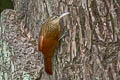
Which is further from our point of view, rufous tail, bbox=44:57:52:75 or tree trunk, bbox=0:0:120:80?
rufous tail, bbox=44:57:52:75

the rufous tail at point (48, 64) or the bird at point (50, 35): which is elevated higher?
the bird at point (50, 35)

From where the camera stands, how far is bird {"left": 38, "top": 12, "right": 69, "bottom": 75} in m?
1.88

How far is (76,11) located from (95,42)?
0.67 ft

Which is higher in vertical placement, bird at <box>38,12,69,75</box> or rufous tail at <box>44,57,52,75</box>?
bird at <box>38,12,69,75</box>

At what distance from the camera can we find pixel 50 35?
1.88m

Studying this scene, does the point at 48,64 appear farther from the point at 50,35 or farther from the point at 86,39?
the point at 86,39

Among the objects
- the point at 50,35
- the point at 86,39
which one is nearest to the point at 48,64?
the point at 50,35

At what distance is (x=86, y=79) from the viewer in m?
1.86

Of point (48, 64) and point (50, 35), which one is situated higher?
point (50, 35)

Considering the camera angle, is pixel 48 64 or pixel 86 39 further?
pixel 48 64

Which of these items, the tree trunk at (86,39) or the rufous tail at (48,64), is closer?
the tree trunk at (86,39)

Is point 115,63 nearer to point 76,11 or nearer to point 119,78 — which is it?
point 119,78

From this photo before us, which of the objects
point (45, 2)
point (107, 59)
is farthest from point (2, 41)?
point (107, 59)

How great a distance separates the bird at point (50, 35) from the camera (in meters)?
1.88
